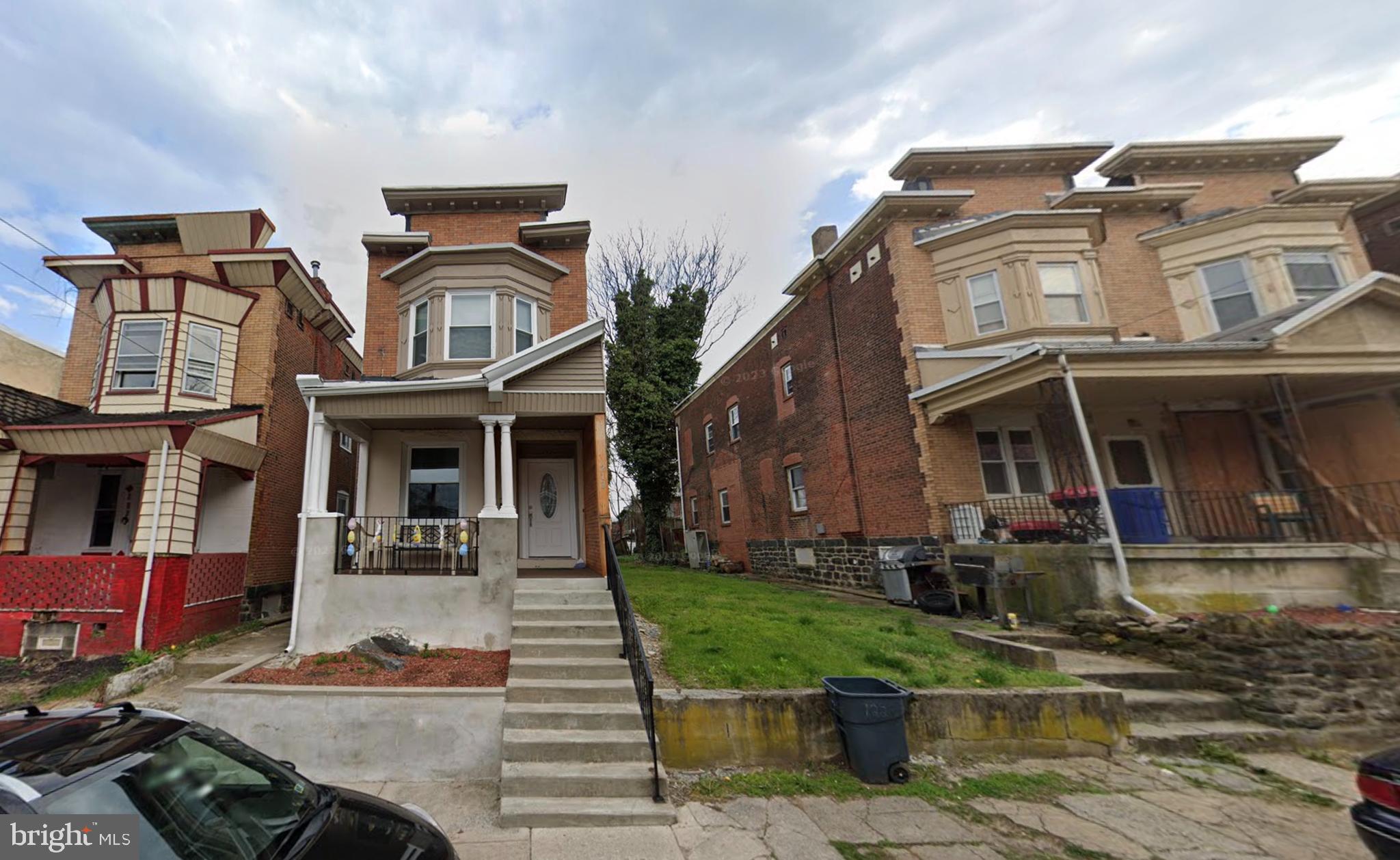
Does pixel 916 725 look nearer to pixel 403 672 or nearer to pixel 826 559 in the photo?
pixel 403 672

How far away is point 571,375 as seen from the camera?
977 centimetres

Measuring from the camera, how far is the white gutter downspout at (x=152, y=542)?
8.59 m

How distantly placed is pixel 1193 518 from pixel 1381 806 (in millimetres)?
9834

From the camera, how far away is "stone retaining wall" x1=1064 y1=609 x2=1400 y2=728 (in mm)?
6023

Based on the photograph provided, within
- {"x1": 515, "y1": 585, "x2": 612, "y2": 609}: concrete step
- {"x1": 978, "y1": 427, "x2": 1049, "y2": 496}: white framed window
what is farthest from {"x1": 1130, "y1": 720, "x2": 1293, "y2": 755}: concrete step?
{"x1": 515, "y1": 585, "x2": 612, "y2": 609}: concrete step

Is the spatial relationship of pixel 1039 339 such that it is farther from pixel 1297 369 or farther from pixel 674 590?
pixel 674 590

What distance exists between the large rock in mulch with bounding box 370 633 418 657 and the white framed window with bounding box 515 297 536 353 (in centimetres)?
598

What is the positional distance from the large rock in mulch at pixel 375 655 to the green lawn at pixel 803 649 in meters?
3.52

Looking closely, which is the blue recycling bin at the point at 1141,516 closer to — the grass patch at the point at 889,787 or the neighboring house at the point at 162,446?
the grass patch at the point at 889,787

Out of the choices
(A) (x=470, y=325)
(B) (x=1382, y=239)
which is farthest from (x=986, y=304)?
(B) (x=1382, y=239)

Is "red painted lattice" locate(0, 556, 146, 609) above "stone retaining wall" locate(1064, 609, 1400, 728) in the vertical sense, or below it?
above

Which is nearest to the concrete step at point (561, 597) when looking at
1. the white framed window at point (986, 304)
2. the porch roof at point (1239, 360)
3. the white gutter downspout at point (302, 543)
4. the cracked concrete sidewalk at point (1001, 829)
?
the cracked concrete sidewalk at point (1001, 829)

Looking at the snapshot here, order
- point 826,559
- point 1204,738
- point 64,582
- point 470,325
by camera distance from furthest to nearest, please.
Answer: point 826,559, point 470,325, point 64,582, point 1204,738

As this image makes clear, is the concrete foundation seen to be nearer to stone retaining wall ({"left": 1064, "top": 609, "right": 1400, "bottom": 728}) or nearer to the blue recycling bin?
stone retaining wall ({"left": 1064, "top": 609, "right": 1400, "bottom": 728})
